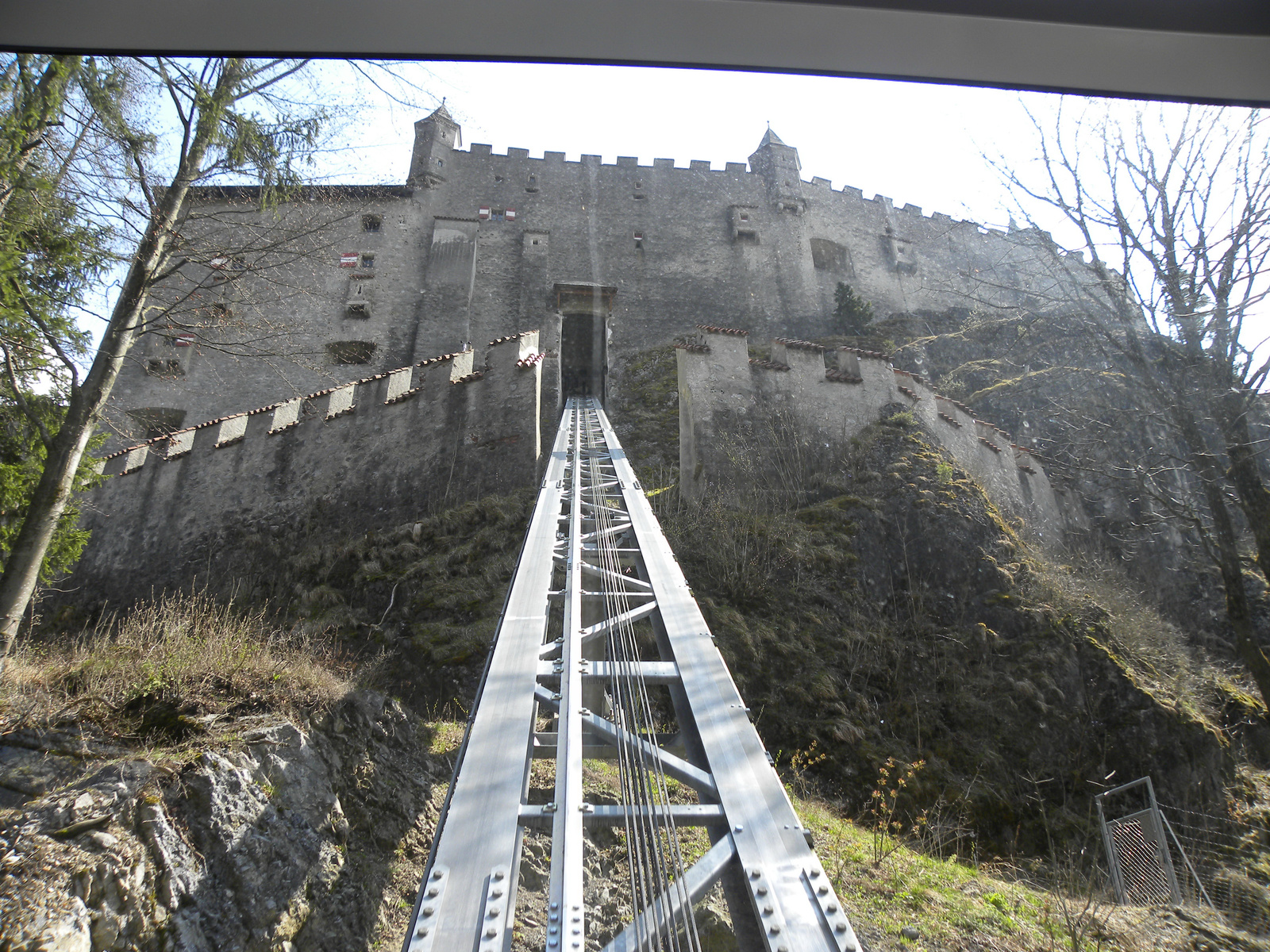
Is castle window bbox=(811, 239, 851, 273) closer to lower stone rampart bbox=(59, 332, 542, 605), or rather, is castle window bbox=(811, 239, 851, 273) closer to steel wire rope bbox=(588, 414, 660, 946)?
lower stone rampart bbox=(59, 332, 542, 605)

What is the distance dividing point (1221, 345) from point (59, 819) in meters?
6.78

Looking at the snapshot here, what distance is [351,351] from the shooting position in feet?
62.1

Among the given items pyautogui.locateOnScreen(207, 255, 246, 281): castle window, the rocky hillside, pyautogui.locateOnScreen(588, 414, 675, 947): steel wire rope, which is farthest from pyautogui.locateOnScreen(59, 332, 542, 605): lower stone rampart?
Result: pyautogui.locateOnScreen(588, 414, 675, 947): steel wire rope

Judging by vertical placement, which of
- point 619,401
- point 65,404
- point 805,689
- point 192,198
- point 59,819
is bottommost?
point 59,819

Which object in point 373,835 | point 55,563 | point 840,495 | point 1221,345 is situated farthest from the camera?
point 840,495

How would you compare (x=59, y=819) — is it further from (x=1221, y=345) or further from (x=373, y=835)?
(x=1221, y=345)

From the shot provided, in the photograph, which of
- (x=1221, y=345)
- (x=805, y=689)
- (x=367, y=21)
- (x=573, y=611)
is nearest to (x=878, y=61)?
(x=367, y=21)

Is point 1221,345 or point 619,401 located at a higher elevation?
point 619,401

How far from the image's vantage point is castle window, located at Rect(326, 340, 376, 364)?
740 inches

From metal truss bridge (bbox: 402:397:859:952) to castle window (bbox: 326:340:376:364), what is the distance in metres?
16.9

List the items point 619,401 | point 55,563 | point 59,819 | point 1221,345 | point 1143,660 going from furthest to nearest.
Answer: point 619,401 → point 55,563 → point 1143,660 → point 1221,345 → point 59,819

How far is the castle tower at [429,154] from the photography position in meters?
21.7

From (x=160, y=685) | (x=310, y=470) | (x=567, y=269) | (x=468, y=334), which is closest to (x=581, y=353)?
(x=567, y=269)

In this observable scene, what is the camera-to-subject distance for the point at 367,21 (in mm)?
1563
